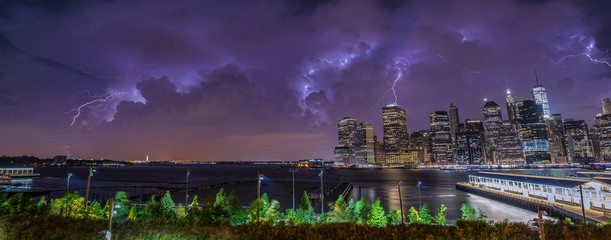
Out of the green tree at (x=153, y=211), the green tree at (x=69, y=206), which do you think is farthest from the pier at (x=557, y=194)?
the green tree at (x=69, y=206)

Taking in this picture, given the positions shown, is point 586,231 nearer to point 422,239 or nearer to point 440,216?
point 422,239

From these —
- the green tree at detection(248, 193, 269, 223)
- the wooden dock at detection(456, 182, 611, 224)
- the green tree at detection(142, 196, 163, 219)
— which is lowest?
the wooden dock at detection(456, 182, 611, 224)

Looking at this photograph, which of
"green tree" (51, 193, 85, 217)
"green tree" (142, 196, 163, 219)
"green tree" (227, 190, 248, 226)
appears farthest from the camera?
"green tree" (227, 190, 248, 226)

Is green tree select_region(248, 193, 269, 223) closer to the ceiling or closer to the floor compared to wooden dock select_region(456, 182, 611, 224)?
closer to the ceiling

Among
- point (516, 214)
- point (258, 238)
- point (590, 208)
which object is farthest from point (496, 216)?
point (258, 238)

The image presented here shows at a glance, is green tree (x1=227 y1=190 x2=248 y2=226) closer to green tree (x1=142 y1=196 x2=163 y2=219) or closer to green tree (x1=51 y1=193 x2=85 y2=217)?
green tree (x1=142 y1=196 x2=163 y2=219)

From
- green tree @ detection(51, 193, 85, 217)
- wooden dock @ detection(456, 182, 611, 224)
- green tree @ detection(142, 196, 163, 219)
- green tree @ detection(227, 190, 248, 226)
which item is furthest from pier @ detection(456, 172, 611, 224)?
green tree @ detection(51, 193, 85, 217)

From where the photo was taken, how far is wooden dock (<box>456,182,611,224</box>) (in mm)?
35356

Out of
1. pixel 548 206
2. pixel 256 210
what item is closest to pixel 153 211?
pixel 256 210

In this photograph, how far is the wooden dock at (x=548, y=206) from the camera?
3536 centimetres

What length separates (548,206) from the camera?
45.7m

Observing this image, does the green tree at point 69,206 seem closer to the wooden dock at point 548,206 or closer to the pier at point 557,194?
the pier at point 557,194

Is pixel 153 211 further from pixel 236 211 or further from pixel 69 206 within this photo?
pixel 69 206

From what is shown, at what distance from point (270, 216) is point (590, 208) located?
148 feet
